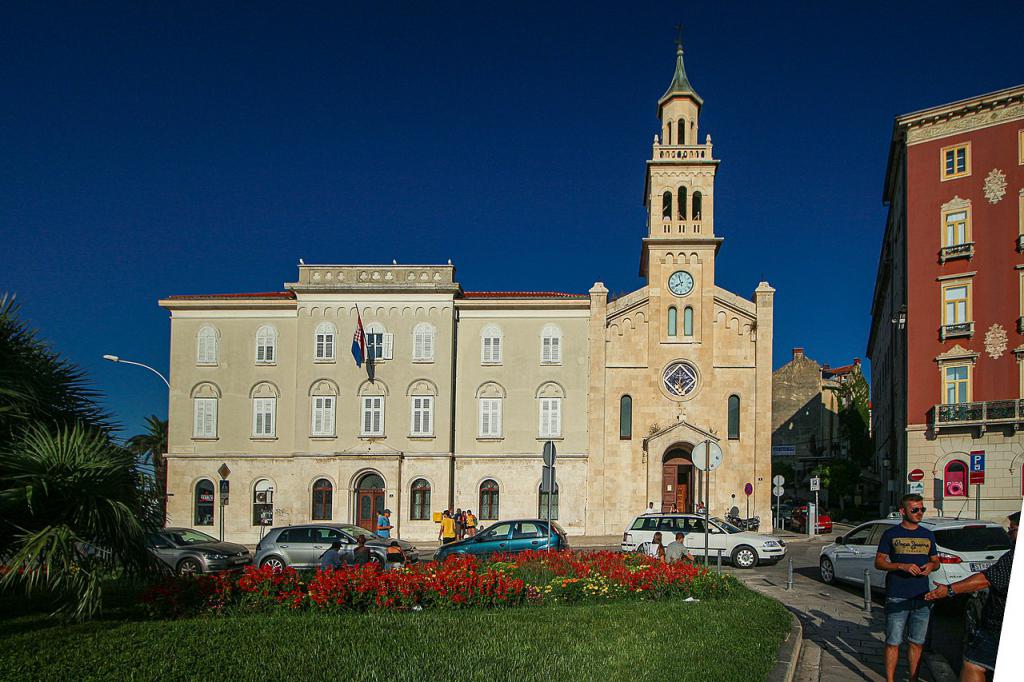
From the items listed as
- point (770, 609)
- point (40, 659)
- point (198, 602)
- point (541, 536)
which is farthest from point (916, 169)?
point (40, 659)

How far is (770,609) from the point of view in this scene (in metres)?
13.2

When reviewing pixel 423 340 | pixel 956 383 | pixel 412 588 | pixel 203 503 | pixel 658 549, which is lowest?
pixel 203 503

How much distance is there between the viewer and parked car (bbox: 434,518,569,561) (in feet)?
76.3

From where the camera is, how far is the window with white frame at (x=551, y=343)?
1582 inches

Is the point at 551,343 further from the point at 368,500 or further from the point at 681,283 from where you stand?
the point at 368,500

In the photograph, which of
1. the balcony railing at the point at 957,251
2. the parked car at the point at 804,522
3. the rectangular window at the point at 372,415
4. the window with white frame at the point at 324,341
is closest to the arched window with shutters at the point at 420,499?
the rectangular window at the point at 372,415

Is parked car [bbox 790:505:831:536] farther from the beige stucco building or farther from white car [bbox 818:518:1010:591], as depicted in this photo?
white car [bbox 818:518:1010:591]

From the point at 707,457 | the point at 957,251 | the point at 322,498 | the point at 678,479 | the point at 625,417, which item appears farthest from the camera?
the point at 625,417

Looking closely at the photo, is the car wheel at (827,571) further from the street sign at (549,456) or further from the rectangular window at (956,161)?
the rectangular window at (956,161)

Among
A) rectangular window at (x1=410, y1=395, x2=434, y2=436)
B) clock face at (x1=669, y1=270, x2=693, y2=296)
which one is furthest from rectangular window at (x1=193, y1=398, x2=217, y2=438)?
clock face at (x1=669, y1=270, x2=693, y2=296)

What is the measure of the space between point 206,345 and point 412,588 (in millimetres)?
31359

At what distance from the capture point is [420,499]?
129 feet

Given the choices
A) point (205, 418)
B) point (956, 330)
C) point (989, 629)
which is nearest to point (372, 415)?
point (205, 418)

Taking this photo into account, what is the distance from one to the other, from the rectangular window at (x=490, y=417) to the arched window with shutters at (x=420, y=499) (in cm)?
363
